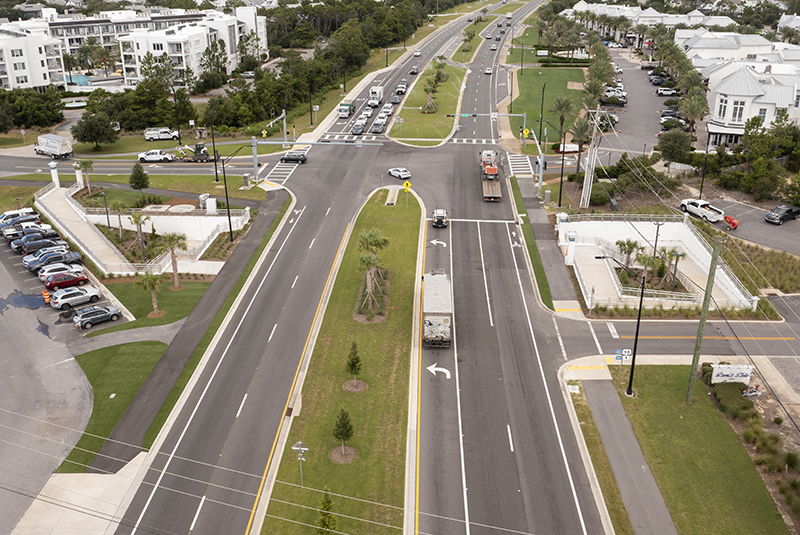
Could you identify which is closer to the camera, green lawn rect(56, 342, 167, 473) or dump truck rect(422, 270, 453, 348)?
green lawn rect(56, 342, 167, 473)

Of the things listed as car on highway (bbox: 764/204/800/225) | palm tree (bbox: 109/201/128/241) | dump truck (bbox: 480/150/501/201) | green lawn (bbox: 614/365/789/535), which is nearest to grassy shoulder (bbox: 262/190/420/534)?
green lawn (bbox: 614/365/789/535)

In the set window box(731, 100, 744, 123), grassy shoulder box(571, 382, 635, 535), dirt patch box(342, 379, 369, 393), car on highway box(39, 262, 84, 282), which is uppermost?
window box(731, 100, 744, 123)

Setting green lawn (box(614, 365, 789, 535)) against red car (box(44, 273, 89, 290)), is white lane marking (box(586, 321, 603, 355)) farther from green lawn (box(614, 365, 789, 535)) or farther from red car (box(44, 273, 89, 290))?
red car (box(44, 273, 89, 290))

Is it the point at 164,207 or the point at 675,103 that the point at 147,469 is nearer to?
the point at 164,207

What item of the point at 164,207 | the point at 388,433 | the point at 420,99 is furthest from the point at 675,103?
the point at 388,433

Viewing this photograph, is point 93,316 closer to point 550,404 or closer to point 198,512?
point 198,512

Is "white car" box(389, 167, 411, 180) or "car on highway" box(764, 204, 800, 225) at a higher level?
"white car" box(389, 167, 411, 180)
